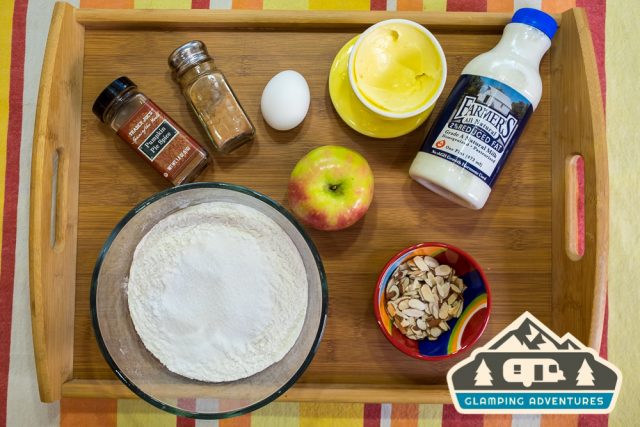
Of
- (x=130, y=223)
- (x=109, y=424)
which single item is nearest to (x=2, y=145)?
(x=130, y=223)

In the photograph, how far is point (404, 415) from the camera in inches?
35.1

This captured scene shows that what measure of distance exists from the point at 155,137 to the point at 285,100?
0.60 ft

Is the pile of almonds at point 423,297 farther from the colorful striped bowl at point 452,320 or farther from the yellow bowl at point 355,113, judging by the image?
the yellow bowl at point 355,113

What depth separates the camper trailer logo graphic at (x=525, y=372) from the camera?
757mm

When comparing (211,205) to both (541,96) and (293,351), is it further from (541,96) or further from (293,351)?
(541,96)

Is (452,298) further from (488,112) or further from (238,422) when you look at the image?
(238,422)

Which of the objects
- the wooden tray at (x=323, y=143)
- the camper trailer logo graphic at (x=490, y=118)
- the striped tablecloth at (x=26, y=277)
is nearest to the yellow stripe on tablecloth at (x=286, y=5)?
the striped tablecloth at (x=26, y=277)

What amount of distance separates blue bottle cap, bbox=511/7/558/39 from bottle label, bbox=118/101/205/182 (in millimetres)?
461

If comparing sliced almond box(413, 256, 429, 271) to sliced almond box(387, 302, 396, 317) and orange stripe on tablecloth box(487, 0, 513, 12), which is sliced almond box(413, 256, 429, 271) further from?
orange stripe on tablecloth box(487, 0, 513, 12)

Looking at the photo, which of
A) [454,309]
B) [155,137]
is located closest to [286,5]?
[155,137]

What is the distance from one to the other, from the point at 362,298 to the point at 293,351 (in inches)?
5.1

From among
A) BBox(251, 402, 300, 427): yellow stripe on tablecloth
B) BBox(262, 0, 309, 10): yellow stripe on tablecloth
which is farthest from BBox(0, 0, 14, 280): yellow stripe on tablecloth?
BBox(251, 402, 300, 427): yellow stripe on tablecloth

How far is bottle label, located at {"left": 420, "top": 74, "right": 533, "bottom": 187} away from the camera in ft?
2.33

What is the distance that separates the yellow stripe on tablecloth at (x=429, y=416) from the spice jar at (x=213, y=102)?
52 cm
